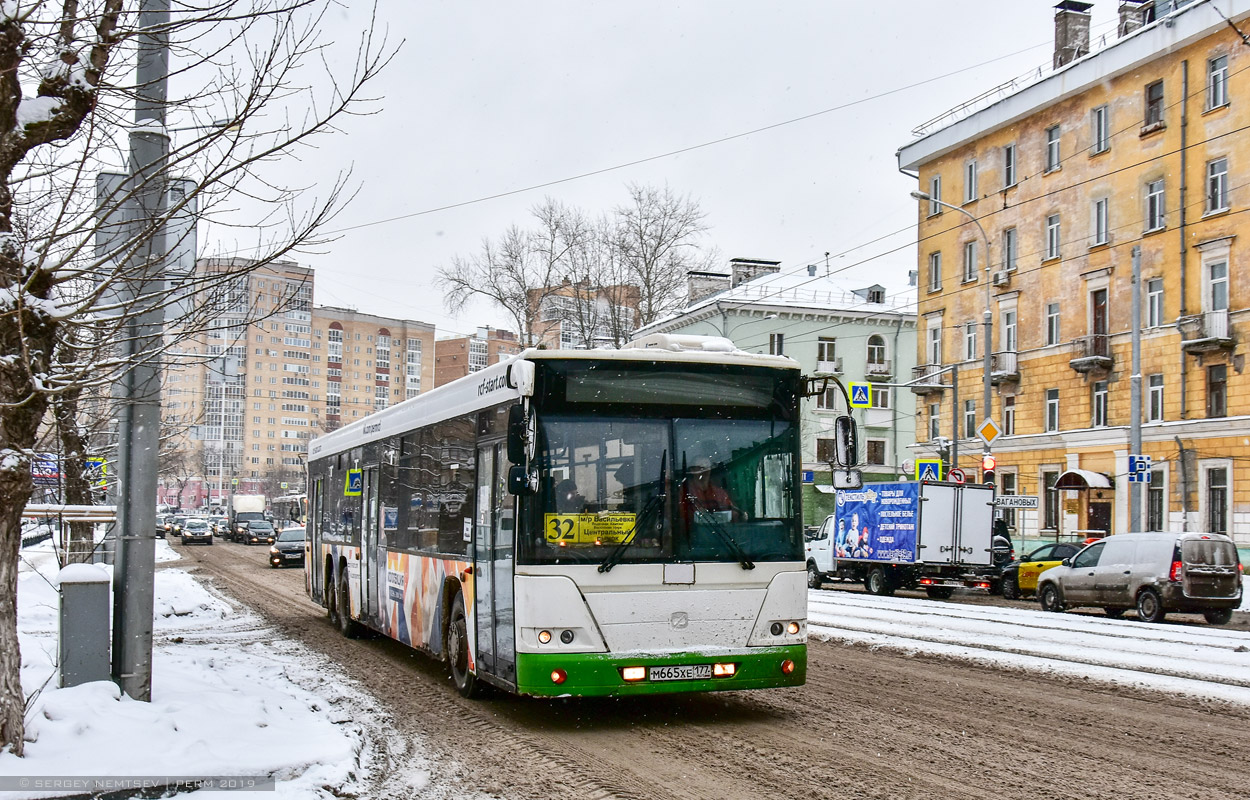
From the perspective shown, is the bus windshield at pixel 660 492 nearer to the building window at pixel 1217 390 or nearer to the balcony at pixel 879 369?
the building window at pixel 1217 390

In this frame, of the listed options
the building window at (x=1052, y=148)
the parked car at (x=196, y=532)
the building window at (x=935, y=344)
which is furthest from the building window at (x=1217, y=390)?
the parked car at (x=196, y=532)

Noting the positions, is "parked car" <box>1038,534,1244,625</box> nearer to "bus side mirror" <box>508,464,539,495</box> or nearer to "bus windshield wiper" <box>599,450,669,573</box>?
"bus windshield wiper" <box>599,450,669,573</box>

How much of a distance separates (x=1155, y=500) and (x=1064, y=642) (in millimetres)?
24250

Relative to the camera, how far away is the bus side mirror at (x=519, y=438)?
9086 mm

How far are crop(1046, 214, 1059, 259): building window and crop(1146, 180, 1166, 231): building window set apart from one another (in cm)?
444

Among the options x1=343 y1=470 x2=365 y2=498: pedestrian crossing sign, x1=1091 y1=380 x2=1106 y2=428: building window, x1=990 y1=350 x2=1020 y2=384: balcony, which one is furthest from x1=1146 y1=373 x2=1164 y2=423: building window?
x1=343 y1=470 x2=365 y2=498: pedestrian crossing sign

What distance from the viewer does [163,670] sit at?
1032cm

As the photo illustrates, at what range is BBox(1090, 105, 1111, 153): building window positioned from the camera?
41.3 metres

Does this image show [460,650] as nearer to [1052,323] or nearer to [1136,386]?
[1136,386]

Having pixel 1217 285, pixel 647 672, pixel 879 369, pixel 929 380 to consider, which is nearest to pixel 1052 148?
pixel 1217 285

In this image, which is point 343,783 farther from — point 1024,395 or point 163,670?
point 1024,395

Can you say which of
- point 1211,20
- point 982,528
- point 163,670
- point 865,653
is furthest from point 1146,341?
point 163,670

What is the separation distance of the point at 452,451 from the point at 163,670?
10.3 feet

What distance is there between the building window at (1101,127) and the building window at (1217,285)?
644 centimetres
